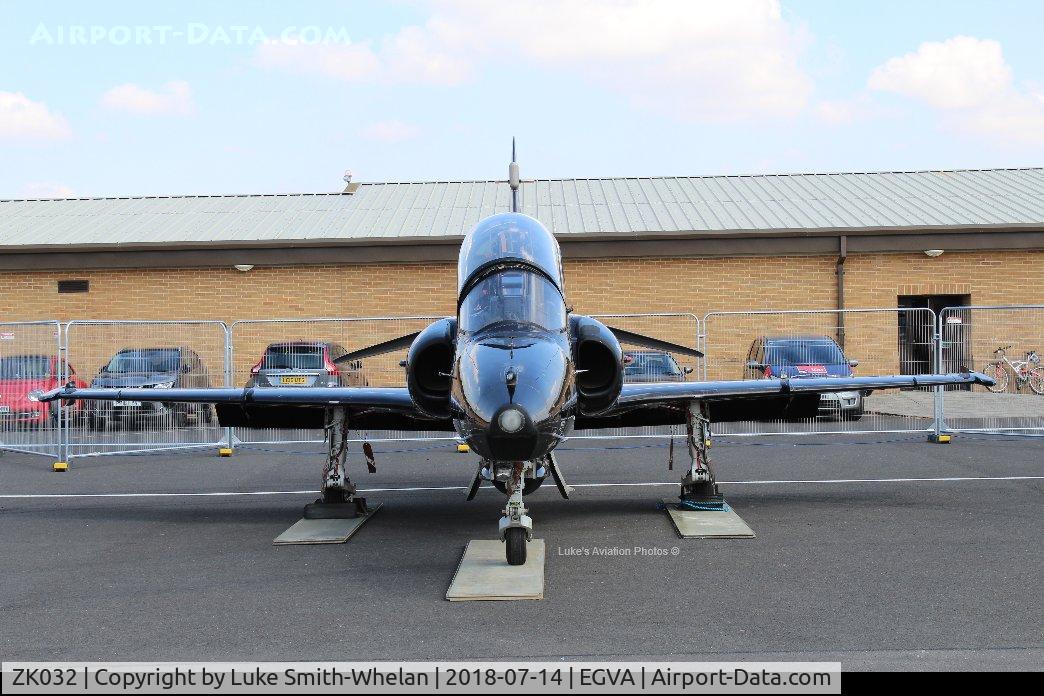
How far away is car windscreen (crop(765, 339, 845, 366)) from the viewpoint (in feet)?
54.1

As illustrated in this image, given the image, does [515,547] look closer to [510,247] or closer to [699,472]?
[510,247]

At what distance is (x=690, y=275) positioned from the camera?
23797mm

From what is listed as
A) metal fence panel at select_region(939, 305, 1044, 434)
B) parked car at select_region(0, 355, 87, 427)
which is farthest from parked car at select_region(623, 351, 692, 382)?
parked car at select_region(0, 355, 87, 427)

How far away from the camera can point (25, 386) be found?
1477 cm

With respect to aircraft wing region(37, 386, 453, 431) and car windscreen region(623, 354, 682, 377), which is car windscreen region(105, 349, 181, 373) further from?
car windscreen region(623, 354, 682, 377)

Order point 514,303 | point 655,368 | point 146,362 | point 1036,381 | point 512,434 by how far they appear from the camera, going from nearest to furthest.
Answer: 1. point 512,434
2. point 514,303
3. point 146,362
4. point 1036,381
5. point 655,368

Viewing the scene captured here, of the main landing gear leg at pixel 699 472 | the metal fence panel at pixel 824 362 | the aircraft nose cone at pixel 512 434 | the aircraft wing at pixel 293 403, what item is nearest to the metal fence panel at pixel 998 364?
the metal fence panel at pixel 824 362

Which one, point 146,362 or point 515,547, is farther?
Result: point 146,362

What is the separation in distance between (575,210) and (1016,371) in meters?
13.1

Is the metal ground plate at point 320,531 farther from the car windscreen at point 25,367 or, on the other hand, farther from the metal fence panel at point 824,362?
the metal fence panel at point 824,362

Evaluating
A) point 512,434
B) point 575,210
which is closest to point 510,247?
point 512,434

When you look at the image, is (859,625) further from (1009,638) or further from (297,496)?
(297,496)

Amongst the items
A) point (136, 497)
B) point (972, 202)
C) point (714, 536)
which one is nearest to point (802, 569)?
point (714, 536)

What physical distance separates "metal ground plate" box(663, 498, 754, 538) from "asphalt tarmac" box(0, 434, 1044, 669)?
0.16 m
